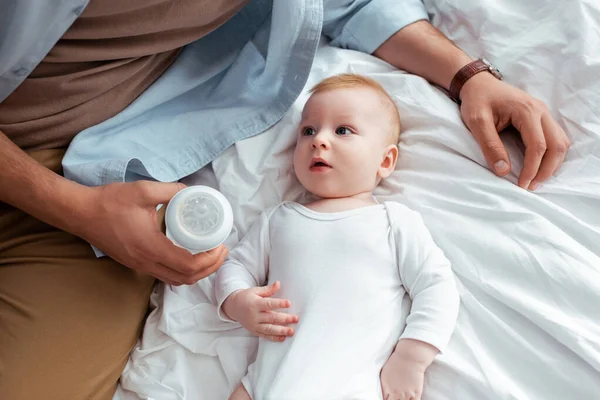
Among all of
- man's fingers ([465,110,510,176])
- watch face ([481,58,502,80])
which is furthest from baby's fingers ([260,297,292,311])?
watch face ([481,58,502,80])

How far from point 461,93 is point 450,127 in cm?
7

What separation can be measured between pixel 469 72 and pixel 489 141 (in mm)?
142

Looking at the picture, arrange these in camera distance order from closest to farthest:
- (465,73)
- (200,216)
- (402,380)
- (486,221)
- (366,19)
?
1. (200,216)
2. (402,380)
3. (486,221)
4. (465,73)
5. (366,19)

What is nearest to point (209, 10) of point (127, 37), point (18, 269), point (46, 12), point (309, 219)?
point (127, 37)

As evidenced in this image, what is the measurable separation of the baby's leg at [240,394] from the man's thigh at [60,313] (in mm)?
188

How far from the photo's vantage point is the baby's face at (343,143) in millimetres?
982

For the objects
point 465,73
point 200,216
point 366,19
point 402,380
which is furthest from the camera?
point 366,19

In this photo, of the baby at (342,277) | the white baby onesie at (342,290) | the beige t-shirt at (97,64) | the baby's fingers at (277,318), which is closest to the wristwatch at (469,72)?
the baby at (342,277)

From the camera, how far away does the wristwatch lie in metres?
1.03

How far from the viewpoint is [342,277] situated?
→ 892mm

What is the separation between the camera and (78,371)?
2.89ft

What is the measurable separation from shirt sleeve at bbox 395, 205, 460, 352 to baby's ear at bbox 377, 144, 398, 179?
0.09m

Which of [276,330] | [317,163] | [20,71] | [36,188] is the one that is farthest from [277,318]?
[20,71]

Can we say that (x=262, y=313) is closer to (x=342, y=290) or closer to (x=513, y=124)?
(x=342, y=290)
